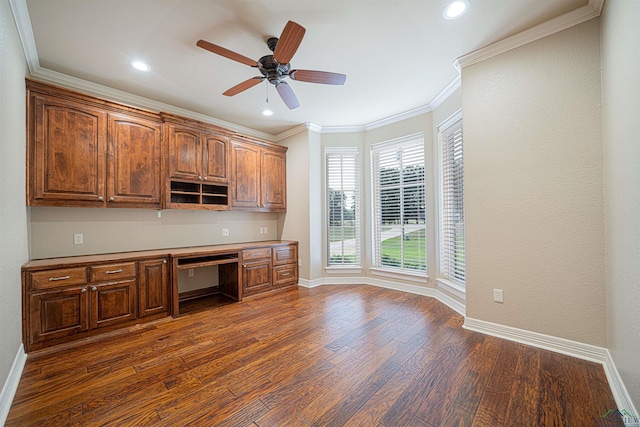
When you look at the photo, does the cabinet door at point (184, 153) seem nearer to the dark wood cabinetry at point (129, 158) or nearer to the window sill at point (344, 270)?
the dark wood cabinetry at point (129, 158)

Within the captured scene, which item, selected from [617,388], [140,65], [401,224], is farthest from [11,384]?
[401,224]

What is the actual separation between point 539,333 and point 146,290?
4.04 metres

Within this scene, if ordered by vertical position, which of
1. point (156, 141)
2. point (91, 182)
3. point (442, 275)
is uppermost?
point (156, 141)

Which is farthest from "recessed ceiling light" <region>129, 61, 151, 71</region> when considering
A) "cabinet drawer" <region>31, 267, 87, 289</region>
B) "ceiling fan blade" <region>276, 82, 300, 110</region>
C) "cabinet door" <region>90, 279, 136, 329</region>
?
"cabinet door" <region>90, 279, 136, 329</region>

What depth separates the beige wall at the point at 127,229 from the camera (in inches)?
111

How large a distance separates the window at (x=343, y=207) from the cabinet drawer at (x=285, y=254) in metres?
0.64

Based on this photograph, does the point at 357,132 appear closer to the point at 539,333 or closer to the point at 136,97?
the point at 136,97

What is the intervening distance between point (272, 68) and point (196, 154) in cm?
185

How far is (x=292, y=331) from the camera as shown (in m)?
2.73

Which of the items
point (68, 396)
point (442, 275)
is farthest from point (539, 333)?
point (68, 396)

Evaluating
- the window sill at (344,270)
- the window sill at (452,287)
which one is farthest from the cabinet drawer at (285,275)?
the window sill at (452,287)

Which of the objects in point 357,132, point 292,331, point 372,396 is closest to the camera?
point 372,396

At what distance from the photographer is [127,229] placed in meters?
3.35

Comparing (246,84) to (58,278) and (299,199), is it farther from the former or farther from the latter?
(58,278)
